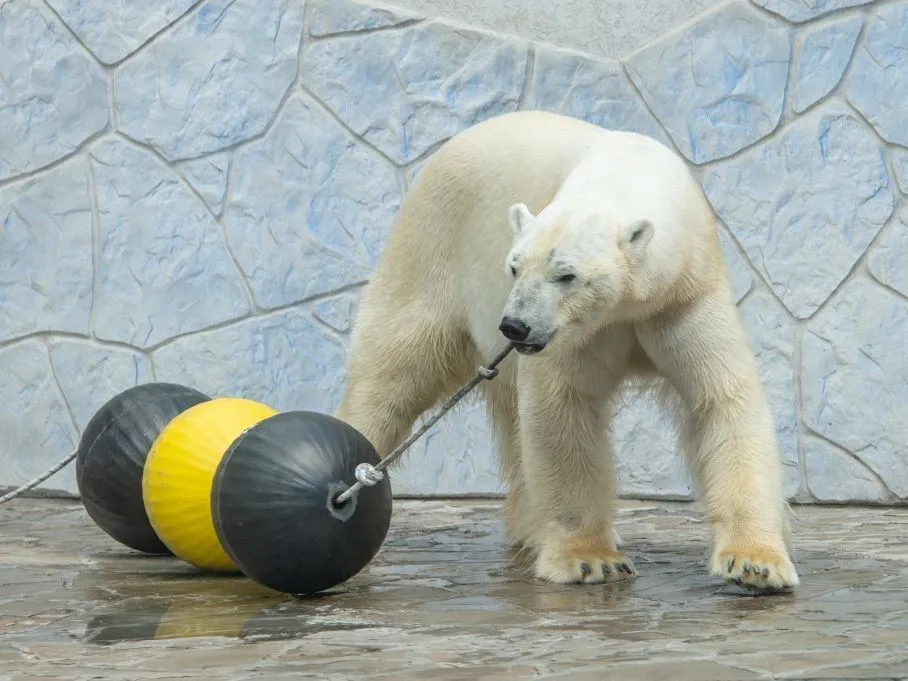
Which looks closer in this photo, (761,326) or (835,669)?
(835,669)

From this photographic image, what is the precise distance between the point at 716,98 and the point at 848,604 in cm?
325

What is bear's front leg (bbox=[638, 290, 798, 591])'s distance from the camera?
10.5 ft

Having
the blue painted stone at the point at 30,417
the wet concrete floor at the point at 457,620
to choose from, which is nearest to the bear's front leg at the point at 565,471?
the wet concrete floor at the point at 457,620

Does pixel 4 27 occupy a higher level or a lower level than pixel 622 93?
higher

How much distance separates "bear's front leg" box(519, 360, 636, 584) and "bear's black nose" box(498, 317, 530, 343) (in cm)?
52

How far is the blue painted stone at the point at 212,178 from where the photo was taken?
6.11 metres

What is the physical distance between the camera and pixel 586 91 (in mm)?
5918

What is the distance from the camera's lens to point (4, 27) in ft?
20.4

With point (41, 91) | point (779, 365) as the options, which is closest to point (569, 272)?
point (779, 365)

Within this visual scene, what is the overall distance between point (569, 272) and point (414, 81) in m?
3.14

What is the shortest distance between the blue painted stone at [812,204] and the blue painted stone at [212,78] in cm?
194

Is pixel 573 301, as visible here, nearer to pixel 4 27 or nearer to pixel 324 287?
pixel 324 287

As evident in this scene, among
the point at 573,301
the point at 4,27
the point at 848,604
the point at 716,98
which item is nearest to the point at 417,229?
the point at 573,301

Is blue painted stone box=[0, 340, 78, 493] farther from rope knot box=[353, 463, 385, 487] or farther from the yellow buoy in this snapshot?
rope knot box=[353, 463, 385, 487]
